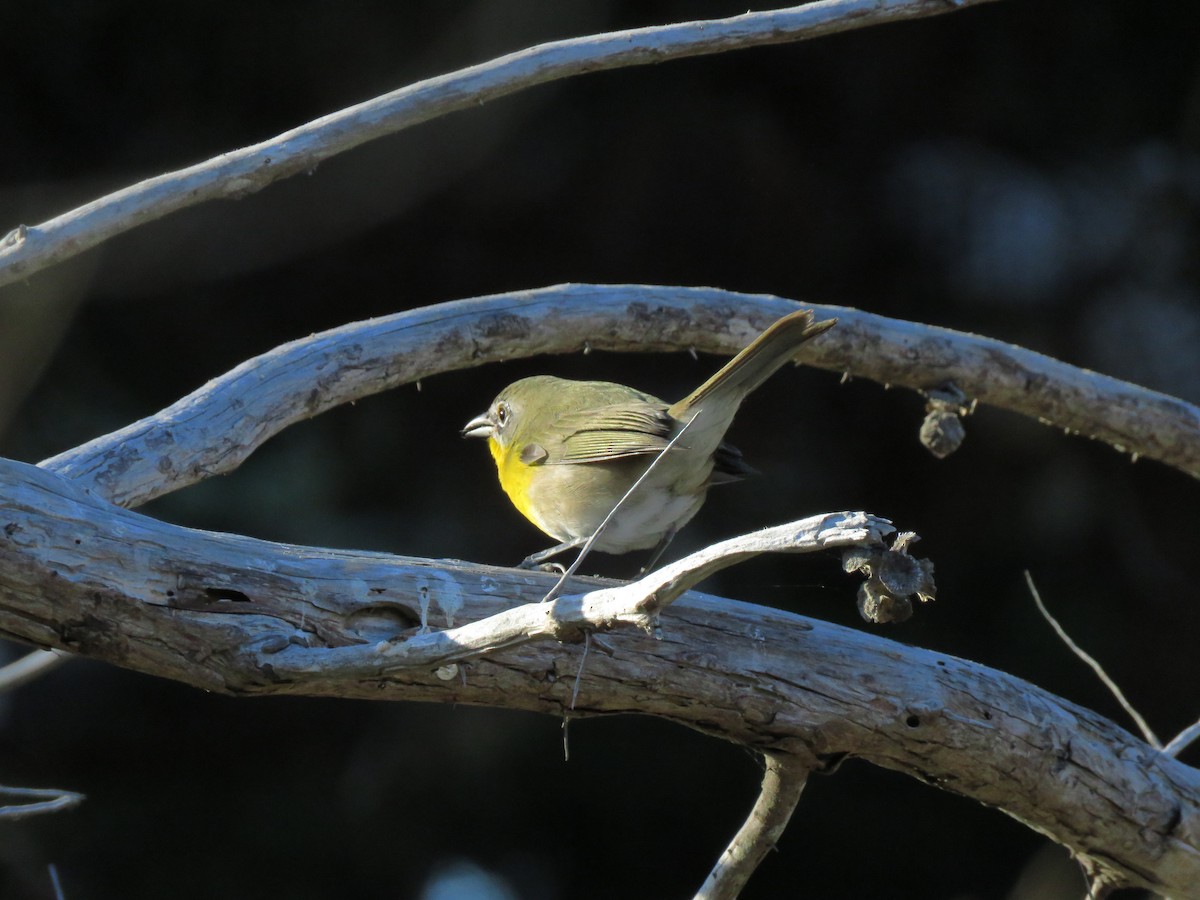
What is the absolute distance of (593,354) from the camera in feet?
20.1

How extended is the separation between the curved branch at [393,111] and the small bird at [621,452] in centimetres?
77

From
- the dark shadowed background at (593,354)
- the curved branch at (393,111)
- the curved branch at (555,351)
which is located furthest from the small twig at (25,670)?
the dark shadowed background at (593,354)

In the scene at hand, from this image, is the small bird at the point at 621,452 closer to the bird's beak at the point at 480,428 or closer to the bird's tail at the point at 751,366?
the bird's tail at the point at 751,366

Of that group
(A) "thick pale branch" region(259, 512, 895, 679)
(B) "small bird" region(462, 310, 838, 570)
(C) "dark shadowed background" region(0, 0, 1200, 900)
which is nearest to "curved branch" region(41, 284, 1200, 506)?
(B) "small bird" region(462, 310, 838, 570)

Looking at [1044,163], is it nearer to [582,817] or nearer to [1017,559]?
[1017,559]

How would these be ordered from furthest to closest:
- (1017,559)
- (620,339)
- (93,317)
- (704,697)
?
(1017,559)
(93,317)
(620,339)
(704,697)

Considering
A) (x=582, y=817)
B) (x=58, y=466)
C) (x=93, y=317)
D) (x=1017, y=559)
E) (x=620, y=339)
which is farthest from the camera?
(x=1017, y=559)

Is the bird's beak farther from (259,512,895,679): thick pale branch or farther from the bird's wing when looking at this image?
(259,512,895,679): thick pale branch

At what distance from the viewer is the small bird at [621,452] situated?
2.91m

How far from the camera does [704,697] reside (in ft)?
7.58

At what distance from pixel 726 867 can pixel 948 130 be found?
5.47 metres

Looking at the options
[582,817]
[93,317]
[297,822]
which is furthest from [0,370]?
[582,817]

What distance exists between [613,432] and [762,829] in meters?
1.22

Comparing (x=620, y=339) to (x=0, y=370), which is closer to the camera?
(x=620, y=339)
